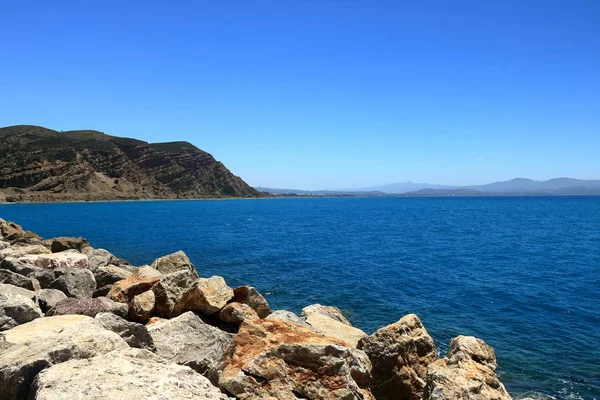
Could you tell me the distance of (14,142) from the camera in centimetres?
19575

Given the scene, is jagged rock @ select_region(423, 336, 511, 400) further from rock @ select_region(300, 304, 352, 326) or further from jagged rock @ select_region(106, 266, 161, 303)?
jagged rock @ select_region(106, 266, 161, 303)

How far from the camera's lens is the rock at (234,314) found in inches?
458

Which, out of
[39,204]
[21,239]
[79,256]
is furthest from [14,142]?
[79,256]

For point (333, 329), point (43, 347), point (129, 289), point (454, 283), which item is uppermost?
point (43, 347)

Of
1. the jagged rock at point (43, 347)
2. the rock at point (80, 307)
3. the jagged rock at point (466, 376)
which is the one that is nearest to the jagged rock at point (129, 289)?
the rock at point (80, 307)

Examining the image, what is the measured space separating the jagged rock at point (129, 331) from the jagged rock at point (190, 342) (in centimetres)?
48

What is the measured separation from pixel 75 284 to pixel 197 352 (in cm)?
728

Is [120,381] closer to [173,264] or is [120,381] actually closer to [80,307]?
[80,307]

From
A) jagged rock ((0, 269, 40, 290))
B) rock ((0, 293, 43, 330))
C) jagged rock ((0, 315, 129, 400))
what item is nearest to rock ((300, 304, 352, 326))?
rock ((0, 293, 43, 330))

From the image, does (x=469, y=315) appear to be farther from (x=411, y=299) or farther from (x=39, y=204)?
(x=39, y=204)

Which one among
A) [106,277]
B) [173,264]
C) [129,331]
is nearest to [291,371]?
[129,331]

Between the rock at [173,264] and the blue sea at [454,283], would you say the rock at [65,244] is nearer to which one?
the blue sea at [454,283]

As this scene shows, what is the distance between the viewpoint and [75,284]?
567 inches

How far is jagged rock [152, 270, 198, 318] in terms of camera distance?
12.2 metres
